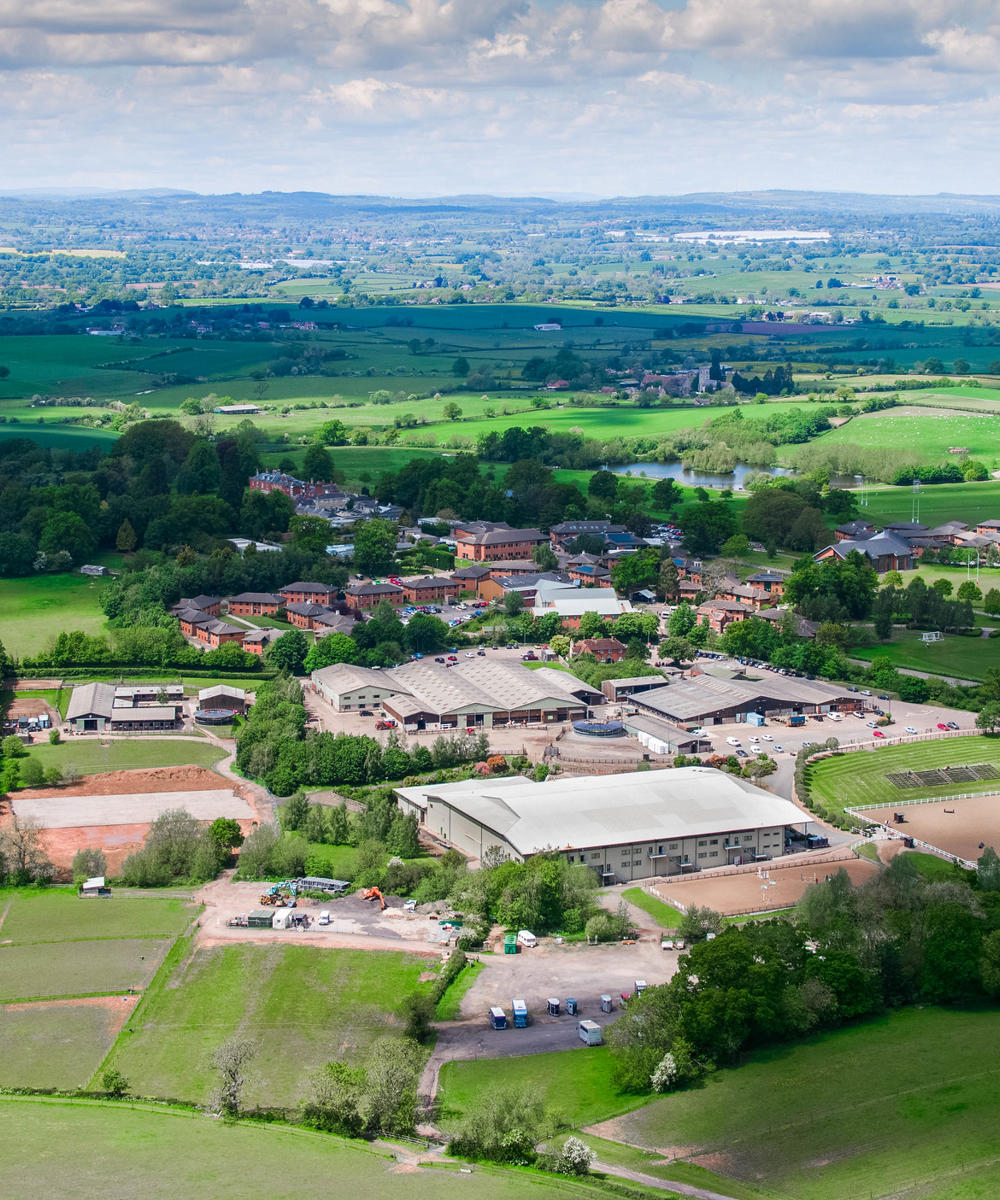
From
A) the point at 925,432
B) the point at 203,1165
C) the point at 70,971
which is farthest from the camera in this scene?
the point at 925,432

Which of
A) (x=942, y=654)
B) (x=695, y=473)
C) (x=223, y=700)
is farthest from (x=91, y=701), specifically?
(x=695, y=473)

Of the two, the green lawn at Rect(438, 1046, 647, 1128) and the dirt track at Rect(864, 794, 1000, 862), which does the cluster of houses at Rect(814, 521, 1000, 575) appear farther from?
the green lawn at Rect(438, 1046, 647, 1128)

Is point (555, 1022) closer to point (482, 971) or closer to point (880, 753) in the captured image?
point (482, 971)

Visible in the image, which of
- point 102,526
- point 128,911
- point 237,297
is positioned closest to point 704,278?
point 237,297

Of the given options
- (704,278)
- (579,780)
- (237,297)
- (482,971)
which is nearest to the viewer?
(482,971)

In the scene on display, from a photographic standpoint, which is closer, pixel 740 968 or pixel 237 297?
pixel 740 968

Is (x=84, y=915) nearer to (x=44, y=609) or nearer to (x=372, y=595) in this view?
(x=372, y=595)
